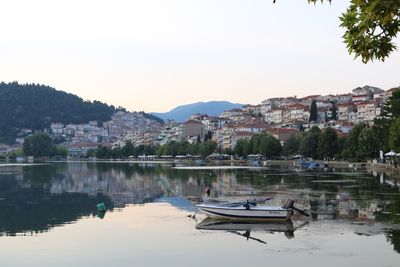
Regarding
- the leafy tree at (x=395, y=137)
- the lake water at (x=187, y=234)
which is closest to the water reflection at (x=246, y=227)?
the lake water at (x=187, y=234)

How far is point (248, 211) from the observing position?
2708cm

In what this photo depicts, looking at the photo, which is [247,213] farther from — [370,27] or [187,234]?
[370,27]

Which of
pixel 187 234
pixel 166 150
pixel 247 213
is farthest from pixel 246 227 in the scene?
pixel 166 150

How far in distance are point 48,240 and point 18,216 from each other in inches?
318

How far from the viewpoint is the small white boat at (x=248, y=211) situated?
2664 centimetres

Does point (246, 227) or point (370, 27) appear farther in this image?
point (246, 227)

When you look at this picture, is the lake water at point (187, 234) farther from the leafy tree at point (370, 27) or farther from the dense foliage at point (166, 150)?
the dense foliage at point (166, 150)

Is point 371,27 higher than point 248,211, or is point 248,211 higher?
point 371,27

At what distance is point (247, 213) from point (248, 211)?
0.10 meters

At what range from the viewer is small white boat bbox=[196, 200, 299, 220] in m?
26.6

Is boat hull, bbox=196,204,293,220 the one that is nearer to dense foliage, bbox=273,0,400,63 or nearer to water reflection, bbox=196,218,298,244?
water reflection, bbox=196,218,298,244

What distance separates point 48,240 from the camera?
75.2 feet

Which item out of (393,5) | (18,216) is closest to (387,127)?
(18,216)

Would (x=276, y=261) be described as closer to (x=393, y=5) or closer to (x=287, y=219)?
(x=287, y=219)
